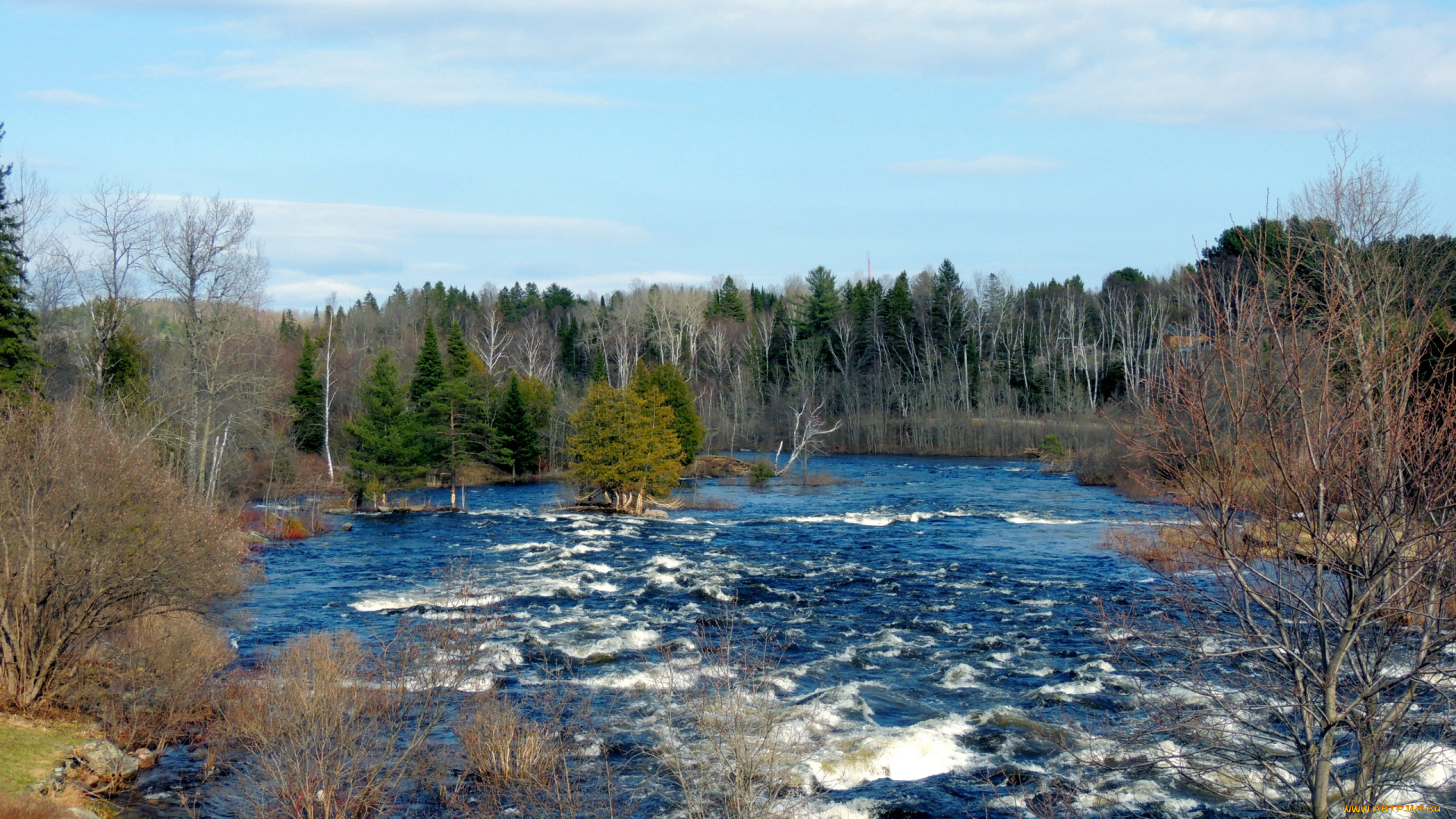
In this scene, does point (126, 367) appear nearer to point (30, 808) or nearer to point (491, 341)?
point (491, 341)

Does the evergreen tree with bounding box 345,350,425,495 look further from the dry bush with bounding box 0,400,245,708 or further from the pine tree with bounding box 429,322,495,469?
the dry bush with bounding box 0,400,245,708

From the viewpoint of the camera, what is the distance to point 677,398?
6406 centimetres

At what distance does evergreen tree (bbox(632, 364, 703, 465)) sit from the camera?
60125 millimetres

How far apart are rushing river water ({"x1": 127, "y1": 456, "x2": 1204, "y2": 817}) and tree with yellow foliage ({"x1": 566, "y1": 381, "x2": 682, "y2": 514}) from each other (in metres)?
1.97

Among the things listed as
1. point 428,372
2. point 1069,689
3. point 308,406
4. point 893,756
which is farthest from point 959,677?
point 308,406

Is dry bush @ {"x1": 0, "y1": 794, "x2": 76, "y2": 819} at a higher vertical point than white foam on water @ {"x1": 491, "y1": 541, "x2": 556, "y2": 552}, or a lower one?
higher

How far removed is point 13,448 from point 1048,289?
3883 inches

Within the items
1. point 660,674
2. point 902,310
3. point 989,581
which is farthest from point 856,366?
point 660,674

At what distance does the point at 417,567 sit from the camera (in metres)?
28.3

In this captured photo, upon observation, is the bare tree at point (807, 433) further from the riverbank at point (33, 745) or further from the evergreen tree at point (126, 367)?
the riverbank at point (33, 745)

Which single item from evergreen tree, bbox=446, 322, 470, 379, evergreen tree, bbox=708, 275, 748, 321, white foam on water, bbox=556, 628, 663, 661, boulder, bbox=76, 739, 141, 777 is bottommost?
white foam on water, bbox=556, 628, 663, 661

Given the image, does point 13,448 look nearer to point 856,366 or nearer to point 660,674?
point 660,674

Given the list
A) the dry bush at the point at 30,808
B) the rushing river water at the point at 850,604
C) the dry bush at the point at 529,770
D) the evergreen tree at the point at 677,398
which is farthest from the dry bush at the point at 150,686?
the evergreen tree at the point at 677,398

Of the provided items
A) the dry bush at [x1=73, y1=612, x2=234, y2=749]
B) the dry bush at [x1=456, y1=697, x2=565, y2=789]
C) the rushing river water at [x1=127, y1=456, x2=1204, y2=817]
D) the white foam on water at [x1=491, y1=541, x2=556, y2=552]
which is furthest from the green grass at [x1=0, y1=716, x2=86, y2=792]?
the white foam on water at [x1=491, y1=541, x2=556, y2=552]
